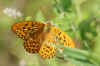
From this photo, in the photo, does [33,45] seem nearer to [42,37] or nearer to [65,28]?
[42,37]

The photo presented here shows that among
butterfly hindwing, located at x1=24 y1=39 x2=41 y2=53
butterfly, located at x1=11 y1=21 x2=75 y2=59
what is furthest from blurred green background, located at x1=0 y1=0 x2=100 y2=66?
butterfly hindwing, located at x1=24 y1=39 x2=41 y2=53

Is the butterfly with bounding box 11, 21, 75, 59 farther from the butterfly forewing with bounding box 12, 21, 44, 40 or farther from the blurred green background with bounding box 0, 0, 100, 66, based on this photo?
the blurred green background with bounding box 0, 0, 100, 66

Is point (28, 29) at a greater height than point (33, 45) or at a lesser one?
greater

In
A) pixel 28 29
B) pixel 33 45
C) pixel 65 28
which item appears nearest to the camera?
pixel 33 45

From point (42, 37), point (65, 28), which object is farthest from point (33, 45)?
point (65, 28)

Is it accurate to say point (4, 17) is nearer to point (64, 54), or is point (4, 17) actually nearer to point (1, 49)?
point (1, 49)

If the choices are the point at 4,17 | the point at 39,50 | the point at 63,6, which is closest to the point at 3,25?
the point at 4,17

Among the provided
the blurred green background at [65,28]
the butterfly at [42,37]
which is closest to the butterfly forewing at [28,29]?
the butterfly at [42,37]
